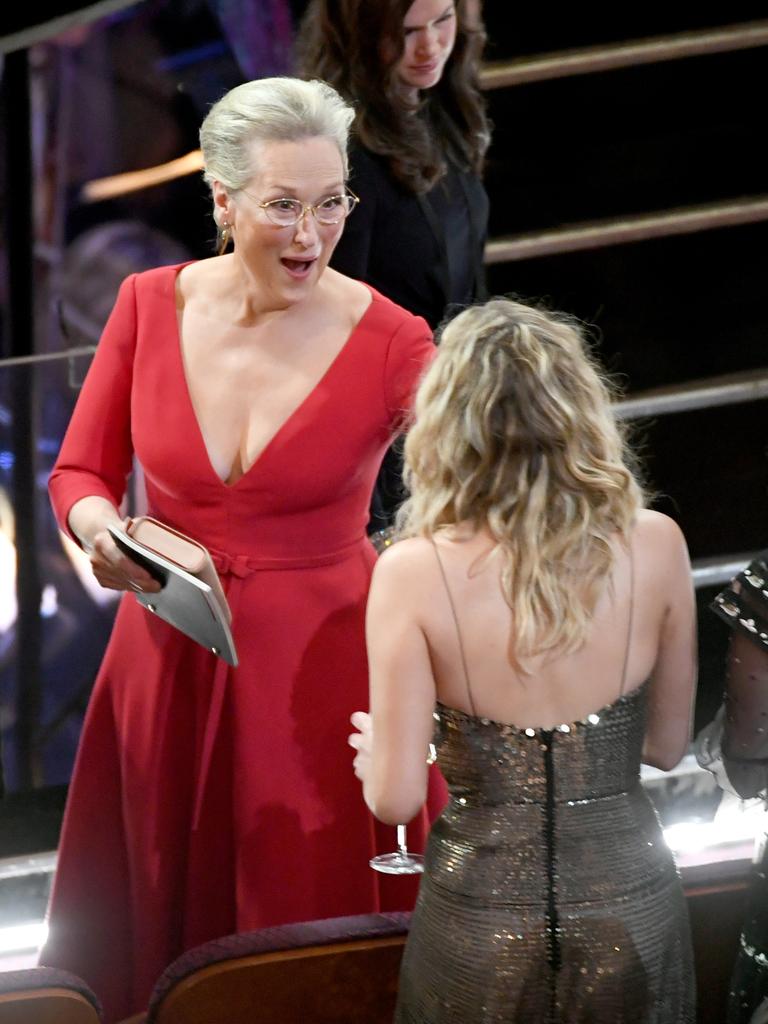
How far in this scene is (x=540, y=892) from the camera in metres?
1.73

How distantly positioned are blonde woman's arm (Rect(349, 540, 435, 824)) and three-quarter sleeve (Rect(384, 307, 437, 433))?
0.54 m

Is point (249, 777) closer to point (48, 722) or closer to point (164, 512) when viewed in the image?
point (164, 512)

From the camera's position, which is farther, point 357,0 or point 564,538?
point 357,0

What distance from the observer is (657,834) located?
1.81 meters

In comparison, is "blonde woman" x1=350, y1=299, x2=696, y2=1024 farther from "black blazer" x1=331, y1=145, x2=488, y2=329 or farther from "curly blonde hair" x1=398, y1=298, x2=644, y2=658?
"black blazer" x1=331, y1=145, x2=488, y2=329

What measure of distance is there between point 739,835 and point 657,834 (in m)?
1.44

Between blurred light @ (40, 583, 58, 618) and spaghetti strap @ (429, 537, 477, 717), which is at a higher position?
spaghetti strap @ (429, 537, 477, 717)

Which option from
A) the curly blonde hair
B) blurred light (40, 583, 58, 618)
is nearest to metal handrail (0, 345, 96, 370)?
blurred light (40, 583, 58, 618)

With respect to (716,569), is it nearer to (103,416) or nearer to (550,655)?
(103,416)

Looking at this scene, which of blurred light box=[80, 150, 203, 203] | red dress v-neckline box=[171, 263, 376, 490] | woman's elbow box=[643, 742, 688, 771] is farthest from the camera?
blurred light box=[80, 150, 203, 203]

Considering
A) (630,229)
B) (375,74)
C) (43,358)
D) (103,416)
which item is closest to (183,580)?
(103,416)

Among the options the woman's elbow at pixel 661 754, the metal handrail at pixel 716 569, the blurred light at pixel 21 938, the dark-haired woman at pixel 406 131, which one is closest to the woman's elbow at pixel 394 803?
the woman's elbow at pixel 661 754

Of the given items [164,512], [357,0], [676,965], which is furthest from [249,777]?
[357,0]

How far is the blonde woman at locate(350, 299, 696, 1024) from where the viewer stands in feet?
5.59
